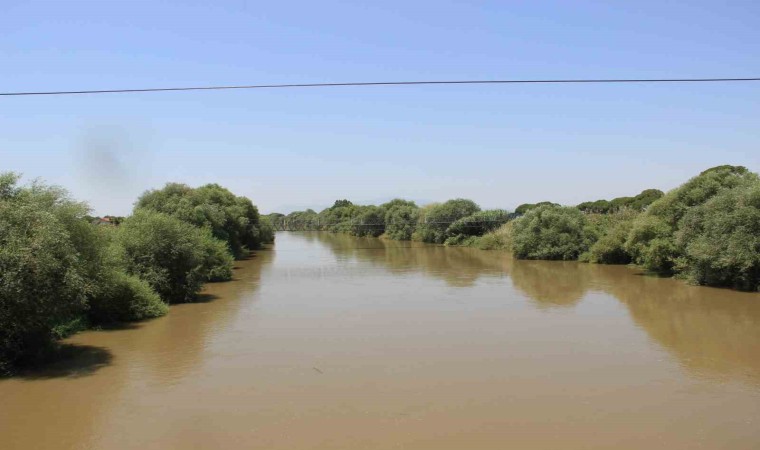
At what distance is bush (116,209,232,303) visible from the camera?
933 inches

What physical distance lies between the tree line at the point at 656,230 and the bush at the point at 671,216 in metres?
0.05

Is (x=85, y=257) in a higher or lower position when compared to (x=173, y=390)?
higher

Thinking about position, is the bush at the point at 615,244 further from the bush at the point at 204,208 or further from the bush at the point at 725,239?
the bush at the point at 204,208

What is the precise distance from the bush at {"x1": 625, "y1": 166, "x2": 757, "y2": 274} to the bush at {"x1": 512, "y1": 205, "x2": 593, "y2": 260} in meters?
10.4

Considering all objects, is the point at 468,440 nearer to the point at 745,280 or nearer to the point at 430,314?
the point at 430,314

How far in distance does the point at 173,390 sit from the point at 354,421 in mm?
4778

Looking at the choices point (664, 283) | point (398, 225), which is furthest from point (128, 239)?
point (398, 225)

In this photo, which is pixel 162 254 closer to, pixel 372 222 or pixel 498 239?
pixel 498 239

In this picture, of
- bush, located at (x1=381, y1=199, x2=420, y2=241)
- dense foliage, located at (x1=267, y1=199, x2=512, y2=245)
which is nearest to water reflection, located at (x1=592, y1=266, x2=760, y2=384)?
dense foliage, located at (x1=267, y1=199, x2=512, y2=245)

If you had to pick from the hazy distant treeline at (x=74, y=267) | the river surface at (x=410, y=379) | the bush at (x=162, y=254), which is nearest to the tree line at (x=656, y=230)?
the river surface at (x=410, y=379)

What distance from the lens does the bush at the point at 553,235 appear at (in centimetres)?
4528

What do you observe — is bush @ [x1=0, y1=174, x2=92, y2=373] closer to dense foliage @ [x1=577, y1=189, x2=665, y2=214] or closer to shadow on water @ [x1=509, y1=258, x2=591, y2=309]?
shadow on water @ [x1=509, y1=258, x2=591, y2=309]

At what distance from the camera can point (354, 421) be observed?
11.0 m

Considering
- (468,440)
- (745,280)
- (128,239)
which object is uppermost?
(128,239)
